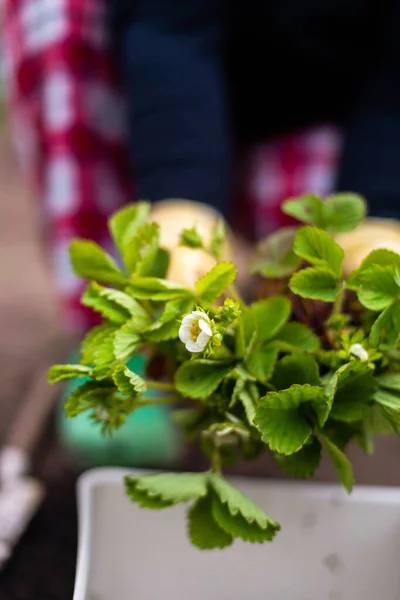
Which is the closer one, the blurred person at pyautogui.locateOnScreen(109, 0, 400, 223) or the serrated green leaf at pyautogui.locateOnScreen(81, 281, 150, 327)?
the serrated green leaf at pyautogui.locateOnScreen(81, 281, 150, 327)

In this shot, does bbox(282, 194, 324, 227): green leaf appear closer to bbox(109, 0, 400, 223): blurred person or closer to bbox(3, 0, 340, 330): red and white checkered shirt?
bbox(109, 0, 400, 223): blurred person

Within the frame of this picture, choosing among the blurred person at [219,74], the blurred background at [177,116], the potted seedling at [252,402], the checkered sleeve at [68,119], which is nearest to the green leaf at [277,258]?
the potted seedling at [252,402]

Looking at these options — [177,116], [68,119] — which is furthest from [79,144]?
[177,116]

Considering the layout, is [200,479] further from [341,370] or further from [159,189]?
[159,189]

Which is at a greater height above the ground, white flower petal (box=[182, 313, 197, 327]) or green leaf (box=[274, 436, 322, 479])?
white flower petal (box=[182, 313, 197, 327])

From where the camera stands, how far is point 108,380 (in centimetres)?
17

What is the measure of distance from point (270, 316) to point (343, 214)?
48 mm

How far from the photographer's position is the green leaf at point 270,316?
0.60 feet

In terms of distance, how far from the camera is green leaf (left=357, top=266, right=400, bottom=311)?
→ 17 cm

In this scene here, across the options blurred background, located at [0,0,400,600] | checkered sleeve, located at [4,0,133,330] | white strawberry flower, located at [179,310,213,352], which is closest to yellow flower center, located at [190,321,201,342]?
white strawberry flower, located at [179,310,213,352]

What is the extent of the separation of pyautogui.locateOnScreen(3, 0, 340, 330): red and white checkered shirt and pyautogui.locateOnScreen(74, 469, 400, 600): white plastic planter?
15.6 inches

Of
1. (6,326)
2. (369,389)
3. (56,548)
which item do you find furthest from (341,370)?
(6,326)

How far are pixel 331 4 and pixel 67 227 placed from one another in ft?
0.99

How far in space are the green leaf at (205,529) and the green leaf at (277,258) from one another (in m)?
0.08
